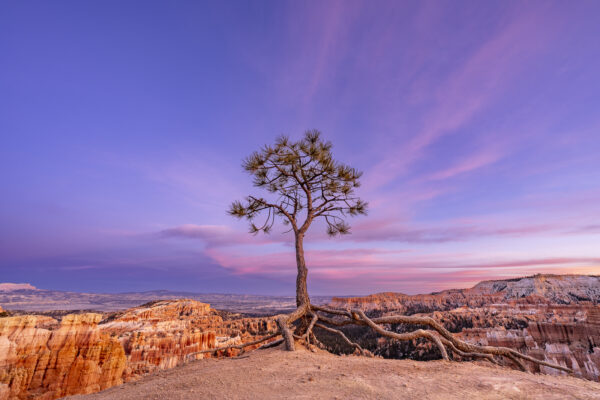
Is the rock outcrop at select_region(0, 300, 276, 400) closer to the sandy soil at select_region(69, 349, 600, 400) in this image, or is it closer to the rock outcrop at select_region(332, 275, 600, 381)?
the sandy soil at select_region(69, 349, 600, 400)

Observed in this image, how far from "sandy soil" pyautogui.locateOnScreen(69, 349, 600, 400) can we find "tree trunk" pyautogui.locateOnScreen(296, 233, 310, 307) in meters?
3.96

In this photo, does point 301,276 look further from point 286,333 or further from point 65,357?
point 65,357

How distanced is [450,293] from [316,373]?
212 m

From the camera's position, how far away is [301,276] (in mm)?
10172

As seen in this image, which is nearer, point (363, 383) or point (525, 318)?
point (363, 383)

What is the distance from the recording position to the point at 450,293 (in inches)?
7131

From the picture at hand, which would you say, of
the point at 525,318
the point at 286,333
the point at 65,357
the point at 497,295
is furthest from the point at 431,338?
the point at 497,295

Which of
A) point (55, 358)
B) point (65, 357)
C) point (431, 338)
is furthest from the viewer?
point (65, 357)

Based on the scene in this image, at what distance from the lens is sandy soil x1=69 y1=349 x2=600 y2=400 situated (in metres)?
3.98

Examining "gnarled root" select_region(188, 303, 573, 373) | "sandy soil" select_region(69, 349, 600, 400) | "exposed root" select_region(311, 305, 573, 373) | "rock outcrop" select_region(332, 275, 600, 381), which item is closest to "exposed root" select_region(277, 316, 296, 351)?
"gnarled root" select_region(188, 303, 573, 373)

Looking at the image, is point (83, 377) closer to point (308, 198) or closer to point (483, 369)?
point (308, 198)

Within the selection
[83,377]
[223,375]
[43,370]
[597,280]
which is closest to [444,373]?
[223,375]

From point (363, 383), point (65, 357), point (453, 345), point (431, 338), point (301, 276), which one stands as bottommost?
point (65, 357)

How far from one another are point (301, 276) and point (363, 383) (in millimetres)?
5924
